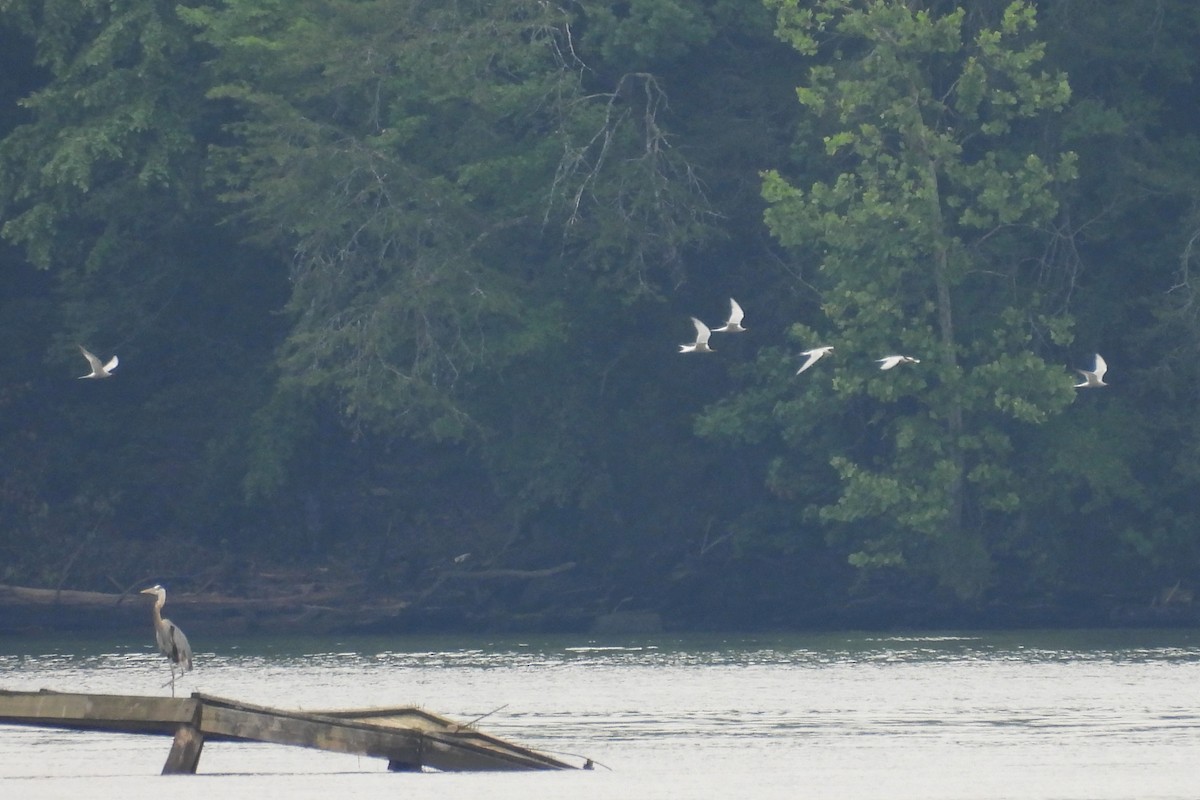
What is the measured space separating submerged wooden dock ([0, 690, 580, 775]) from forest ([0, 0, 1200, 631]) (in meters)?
18.0

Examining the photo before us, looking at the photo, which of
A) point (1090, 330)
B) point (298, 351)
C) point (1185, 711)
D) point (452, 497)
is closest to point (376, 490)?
point (452, 497)

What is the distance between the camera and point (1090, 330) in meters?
38.0

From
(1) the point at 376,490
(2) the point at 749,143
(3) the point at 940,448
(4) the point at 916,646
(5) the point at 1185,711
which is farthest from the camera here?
(1) the point at 376,490

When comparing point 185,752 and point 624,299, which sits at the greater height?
point 624,299

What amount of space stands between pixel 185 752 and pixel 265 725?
948 mm

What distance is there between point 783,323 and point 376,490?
7330 mm

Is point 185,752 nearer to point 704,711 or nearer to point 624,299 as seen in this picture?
point 704,711

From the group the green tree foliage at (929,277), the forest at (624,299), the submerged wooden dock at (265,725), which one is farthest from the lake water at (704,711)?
the forest at (624,299)

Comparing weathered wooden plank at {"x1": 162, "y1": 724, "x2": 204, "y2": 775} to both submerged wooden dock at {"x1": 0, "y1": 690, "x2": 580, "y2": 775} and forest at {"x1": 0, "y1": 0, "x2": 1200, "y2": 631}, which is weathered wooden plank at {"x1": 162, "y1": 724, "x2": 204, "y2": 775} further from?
forest at {"x1": 0, "y1": 0, "x2": 1200, "y2": 631}

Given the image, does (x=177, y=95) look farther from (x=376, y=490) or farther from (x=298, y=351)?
(x=376, y=490)

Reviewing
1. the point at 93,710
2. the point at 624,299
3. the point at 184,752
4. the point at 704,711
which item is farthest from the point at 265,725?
the point at 624,299

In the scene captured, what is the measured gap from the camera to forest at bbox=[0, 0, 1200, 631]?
120ft

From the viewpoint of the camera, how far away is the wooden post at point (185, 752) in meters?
18.4

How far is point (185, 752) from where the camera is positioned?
18469 mm
